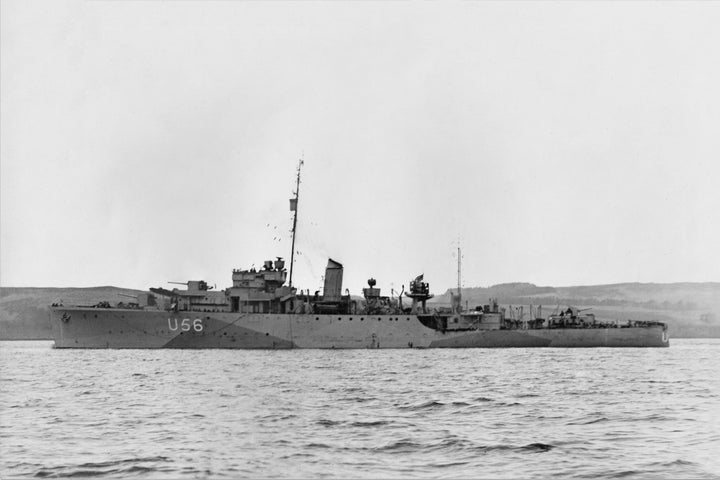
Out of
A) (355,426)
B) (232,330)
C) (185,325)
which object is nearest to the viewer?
(355,426)

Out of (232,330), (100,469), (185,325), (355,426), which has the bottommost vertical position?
(100,469)

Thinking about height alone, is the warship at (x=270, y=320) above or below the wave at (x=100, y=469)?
above

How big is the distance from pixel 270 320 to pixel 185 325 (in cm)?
515

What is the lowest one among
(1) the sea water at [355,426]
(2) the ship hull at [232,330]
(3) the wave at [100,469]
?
(3) the wave at [100,469]

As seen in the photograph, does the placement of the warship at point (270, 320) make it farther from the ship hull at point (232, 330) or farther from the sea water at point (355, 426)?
the sea water at point (355, 426)

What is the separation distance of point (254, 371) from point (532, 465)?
1960cm

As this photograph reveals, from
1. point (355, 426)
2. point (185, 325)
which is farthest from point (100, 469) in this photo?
point (185, 325)

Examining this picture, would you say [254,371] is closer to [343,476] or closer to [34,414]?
[34,414]

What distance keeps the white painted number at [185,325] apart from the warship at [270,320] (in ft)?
0.20

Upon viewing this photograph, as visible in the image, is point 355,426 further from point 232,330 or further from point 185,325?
point 185,325

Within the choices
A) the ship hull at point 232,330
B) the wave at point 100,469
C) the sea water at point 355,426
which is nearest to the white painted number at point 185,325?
the ship hull at point 232,330

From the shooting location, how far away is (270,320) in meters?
51.7

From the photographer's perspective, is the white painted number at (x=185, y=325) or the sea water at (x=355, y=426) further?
the white painted number at (x=185, y=325)

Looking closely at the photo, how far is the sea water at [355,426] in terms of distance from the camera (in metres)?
12.1
